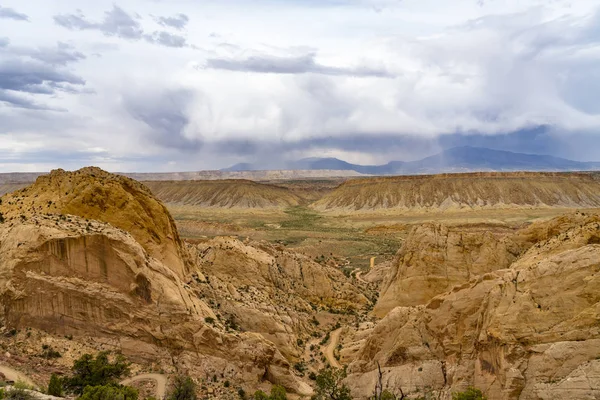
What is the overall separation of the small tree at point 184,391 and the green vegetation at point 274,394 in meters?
2.94

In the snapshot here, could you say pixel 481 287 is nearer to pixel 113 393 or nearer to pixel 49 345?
pixel 113 393

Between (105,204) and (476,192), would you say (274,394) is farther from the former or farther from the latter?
(476,192)

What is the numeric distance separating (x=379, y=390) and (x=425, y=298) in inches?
627

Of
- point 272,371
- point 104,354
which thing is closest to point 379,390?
point 272,371

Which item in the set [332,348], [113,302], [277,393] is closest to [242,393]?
[277,393]

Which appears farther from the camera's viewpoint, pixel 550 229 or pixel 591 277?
pixel 550 229

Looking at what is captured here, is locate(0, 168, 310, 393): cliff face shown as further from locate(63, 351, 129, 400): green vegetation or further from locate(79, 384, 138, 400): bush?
locate(79, 384, 138, 400): bush

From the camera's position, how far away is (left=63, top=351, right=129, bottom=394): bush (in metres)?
21.2

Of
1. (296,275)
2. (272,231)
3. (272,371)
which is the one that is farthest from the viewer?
(272,231)

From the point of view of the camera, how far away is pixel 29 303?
2394cm

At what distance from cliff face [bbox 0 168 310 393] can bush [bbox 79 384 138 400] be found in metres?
4.20

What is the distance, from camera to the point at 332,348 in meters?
34.0

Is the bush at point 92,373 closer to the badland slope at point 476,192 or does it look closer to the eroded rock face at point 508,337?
the eroded rock face at point 508,337

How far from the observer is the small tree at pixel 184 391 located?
2172 cm
